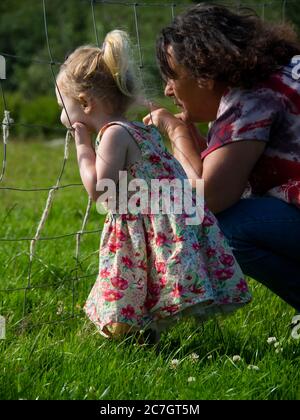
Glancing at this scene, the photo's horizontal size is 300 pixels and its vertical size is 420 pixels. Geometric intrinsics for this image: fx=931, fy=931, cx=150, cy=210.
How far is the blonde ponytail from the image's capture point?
10.3 feet

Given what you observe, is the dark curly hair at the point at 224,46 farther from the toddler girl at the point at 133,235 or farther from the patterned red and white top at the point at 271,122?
the toddler girl at the point at 133,235

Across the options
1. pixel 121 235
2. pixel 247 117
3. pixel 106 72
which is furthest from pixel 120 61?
pixel 121 235

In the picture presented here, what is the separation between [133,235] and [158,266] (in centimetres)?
13

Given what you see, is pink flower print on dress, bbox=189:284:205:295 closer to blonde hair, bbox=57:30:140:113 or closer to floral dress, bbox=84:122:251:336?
floral dress, bbox=84:122:251:336

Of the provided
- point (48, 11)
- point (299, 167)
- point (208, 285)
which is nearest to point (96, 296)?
point (208, 285)

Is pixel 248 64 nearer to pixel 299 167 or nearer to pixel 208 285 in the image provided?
pixel 299 167

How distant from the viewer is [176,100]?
3381 mm

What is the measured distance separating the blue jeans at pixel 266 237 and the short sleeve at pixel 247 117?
0.82 ft

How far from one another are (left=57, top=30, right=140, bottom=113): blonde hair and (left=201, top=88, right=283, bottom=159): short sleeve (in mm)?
316

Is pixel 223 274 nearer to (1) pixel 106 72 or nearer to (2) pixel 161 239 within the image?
(2) pixel 161 239

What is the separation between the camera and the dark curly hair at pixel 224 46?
314 cm

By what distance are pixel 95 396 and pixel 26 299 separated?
116 centimetres

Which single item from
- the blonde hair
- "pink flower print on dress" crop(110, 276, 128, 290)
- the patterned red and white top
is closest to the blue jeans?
the patterned red and white top

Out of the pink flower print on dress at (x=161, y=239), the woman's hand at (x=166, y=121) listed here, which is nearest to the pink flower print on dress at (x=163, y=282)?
the pink flower print on dress at (x=161, y=239)
